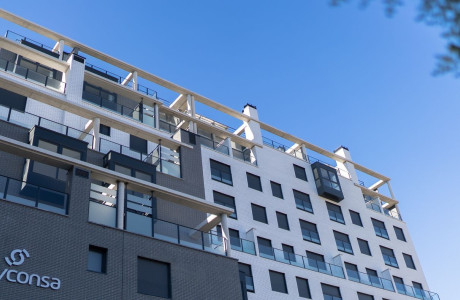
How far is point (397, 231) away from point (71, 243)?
3172 cm

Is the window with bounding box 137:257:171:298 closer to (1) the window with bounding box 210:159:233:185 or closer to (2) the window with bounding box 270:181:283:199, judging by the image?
(1) the window with bounding box 210:159:233:185

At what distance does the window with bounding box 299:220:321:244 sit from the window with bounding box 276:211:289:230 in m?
1.28

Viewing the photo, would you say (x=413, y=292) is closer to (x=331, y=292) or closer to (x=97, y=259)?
(x=331, y=292)

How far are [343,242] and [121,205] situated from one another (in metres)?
21.5

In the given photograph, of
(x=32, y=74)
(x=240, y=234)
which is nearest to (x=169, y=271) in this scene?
(x=240, y=234)

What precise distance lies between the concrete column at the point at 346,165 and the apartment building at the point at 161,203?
11 centimetres

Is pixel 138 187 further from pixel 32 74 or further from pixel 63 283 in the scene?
pixel 32 74

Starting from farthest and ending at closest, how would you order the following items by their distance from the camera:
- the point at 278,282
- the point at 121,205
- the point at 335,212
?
the point at 335,212 → the point at 278,282 → the point at 121,205

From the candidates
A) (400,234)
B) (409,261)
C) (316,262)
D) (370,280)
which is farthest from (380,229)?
(316,262)

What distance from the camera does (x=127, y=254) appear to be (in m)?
19.0

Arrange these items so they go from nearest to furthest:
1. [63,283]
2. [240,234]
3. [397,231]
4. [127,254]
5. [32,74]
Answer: [63,283] → [127,254] → [32,74] → [240,234] → [397,231]

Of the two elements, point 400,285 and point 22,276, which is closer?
point 22,276

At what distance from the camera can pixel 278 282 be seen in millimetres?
30766

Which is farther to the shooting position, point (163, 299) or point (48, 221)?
point (163, 299)
